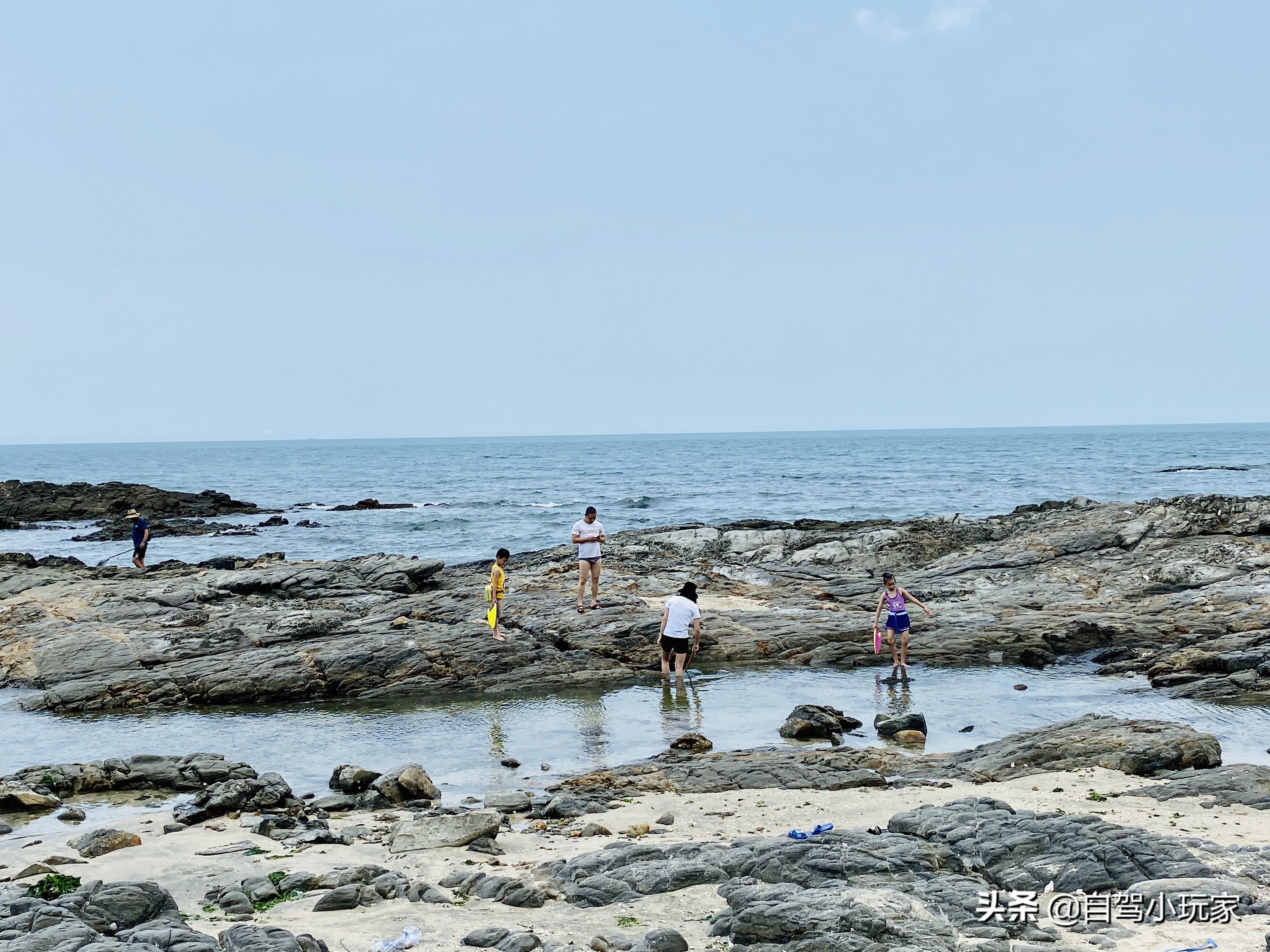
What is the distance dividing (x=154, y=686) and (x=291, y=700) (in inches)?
99.4

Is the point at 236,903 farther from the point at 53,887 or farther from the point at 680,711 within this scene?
the point at 680,711

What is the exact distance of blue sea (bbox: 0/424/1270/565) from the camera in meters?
50.3

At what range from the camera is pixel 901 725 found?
14867 mm

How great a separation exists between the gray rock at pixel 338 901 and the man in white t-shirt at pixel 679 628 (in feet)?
34.3

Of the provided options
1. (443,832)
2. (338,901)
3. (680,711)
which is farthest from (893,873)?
(680,711)

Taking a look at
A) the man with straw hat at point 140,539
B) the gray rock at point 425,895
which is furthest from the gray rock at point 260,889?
the man with straw hat at point 140,539

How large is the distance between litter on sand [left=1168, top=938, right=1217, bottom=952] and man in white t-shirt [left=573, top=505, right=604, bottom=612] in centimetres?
1568

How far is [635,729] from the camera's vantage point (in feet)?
51.9

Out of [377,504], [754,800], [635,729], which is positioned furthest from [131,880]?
[377,504]

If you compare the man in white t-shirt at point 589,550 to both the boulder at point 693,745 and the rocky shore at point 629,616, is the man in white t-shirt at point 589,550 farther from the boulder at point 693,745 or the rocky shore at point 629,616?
the boulder at point 693,745

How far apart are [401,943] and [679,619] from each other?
11.4m

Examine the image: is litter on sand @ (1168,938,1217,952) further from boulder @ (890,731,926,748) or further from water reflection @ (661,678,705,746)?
water reflection @ (661,678,705,746)

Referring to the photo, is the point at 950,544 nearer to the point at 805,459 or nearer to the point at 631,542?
the point at 631,542

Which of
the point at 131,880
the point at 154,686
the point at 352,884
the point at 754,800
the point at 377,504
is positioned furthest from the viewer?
the point at 377,504
